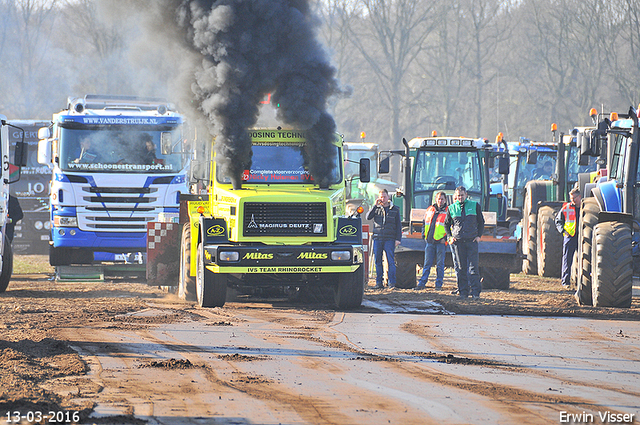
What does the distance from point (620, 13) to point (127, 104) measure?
127 feet

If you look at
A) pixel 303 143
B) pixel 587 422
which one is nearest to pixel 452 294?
pixel 303 143

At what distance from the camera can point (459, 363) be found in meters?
8.78

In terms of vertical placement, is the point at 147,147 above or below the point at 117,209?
above

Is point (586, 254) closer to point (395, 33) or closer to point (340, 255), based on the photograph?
point (340, 255)

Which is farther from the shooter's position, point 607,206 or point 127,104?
point 127,104

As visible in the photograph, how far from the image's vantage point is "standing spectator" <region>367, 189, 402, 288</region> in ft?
55.8

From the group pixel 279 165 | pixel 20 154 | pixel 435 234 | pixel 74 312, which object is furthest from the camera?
pixel 435 234

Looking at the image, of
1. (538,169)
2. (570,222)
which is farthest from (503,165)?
(538,169)

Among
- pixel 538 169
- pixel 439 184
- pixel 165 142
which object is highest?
pixel 165 142

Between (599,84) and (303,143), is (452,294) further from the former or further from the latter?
(599,84)

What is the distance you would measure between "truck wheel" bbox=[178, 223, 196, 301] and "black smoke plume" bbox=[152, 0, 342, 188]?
1.58 meters

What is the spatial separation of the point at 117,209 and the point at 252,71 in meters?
5.47

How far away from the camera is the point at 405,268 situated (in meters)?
17.3

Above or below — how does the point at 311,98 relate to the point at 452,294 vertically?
above
